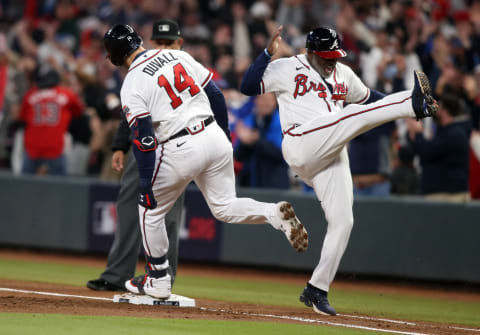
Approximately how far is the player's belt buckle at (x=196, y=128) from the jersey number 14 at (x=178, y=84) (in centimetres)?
22

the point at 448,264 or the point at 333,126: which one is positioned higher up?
the point at 333,126

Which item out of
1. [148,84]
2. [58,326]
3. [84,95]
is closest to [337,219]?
[148,84]

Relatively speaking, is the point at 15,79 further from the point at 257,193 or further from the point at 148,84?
the point at 148,84

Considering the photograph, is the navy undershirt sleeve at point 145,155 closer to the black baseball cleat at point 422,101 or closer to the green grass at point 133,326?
the green grass at point 133,326

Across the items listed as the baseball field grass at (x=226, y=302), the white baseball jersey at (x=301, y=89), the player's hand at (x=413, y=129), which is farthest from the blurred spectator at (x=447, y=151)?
the white baseball jersey at (x=301, y=89)

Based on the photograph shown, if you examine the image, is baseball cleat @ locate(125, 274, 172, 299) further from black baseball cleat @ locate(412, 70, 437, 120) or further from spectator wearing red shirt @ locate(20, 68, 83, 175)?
spectator wearing red shirt @ locate(20, 68, 83, 175)

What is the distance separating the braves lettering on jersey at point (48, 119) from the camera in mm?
13070

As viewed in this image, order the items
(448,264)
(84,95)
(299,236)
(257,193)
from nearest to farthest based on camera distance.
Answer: (299,236), (448,264), (257,193), (84,95)

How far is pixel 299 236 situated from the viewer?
6.69 m

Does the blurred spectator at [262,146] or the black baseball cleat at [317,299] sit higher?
the blurred spectator at [262,146]

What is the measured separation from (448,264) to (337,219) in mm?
3865

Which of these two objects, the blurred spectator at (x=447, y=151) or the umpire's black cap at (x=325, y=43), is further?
the blurred spectator at (x=447, y=151)

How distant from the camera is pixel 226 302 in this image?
25.8 ft

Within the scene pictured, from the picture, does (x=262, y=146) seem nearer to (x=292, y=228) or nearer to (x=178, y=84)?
(x=178, y=84)
